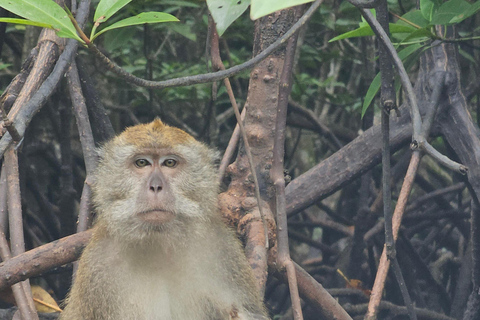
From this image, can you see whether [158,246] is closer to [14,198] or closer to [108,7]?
[14,198]

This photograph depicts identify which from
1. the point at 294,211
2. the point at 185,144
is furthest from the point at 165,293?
the point at 294,211

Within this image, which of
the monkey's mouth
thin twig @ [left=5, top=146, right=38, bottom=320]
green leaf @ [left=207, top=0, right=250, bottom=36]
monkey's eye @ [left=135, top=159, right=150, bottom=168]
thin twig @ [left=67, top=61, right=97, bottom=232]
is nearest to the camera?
green leaf @ [left=207, top=0, right=250, bottom=36]

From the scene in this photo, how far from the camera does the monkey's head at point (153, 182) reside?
283 cm

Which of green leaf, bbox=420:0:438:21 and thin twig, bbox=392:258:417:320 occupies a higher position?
green leaf, bbox=420:0:438:21

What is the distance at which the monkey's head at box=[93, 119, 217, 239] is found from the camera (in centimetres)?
283

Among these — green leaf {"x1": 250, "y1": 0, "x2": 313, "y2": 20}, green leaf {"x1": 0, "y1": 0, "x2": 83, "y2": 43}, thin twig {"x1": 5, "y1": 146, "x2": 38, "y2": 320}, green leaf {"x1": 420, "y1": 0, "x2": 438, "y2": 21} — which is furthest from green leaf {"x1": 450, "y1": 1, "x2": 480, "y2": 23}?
thin twig {"x1": 5, "y1": 146, "x2": 38, "y2": 320}

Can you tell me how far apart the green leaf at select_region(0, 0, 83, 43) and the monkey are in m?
1.18

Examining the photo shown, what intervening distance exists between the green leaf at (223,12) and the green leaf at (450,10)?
4.65 feet

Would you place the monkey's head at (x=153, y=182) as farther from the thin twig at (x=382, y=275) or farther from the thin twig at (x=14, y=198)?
the thin twig at (x=382, y=275)

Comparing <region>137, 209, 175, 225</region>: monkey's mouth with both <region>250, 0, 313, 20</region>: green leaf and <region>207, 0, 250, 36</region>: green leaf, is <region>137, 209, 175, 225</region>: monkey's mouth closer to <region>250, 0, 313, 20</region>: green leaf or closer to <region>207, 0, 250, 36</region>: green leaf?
<region>207, 0, 250, 36</region>: green leaf

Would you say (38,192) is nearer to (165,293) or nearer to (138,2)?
(138,2)

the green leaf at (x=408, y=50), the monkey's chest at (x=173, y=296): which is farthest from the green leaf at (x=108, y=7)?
the green leaf at (x=408, y=50)

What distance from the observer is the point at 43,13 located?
1715mm

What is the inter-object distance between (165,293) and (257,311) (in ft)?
1.63
